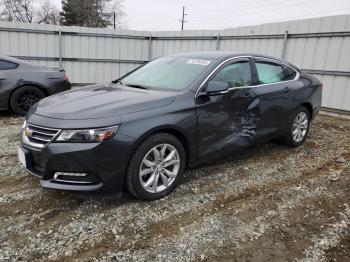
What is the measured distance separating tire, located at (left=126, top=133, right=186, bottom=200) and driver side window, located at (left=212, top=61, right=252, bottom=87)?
1058 mm

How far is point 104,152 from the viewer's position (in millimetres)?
2936

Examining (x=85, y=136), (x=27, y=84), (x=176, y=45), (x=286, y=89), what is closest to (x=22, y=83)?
(x=27, y=84)

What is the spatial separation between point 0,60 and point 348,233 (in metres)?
6.82

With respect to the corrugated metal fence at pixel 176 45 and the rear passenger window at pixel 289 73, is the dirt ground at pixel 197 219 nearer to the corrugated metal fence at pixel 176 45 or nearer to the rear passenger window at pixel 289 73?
the rear passenger window at pixel 289 73

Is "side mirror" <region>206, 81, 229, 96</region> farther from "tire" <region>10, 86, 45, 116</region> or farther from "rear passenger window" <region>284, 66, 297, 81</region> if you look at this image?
"tire" <region>10, 86, 45, 116</region>

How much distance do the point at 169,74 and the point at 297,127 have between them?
2.54 m

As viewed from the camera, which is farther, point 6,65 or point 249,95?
point 6,65

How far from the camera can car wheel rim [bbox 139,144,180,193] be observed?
3.30 m

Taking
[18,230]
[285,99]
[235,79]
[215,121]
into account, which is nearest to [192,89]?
[215,121]

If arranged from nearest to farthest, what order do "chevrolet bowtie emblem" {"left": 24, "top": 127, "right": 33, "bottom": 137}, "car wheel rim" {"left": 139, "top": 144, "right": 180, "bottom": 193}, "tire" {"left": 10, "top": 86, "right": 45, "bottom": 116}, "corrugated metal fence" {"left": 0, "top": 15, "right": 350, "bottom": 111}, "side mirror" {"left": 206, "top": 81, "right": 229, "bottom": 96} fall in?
"chevrolet bowtie emblem" {"left": 24, "top": 127, "right": 33, "bottom": 137} < "car wheel rim" {"left": 139, "top": 144, "right": 180, "bottom": 193} < "side mirror" {"left": 206, "top": 81, "right": 229, "bottom": 96} < "tire" {"left": 10, "top": 86, "right": 45, "bottom": 116} < "corrugated metal fence" {"left": 0, "top": 15, "right": 350, "bottom": 111}

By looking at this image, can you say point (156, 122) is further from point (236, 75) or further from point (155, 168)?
point (236, 75)

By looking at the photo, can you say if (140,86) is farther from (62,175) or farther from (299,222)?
(299,222)

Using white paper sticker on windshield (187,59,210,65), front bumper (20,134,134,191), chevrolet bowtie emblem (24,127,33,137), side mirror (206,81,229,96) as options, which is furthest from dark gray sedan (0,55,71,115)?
side mirror (206,81,229,96)

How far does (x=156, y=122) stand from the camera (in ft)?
10.6
